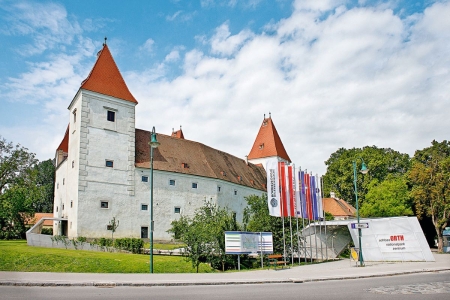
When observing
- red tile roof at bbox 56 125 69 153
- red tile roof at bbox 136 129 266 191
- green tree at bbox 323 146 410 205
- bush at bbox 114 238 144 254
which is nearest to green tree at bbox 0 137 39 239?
red tile roof at bbox 56 125 69 153

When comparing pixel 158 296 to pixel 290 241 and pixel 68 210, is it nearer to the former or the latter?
pixel 290 241

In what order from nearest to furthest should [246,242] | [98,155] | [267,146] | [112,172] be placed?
[246,242] → [98,155] → [112,172] → [267,146]

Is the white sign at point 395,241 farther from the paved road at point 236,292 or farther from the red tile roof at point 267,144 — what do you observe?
the red tile roof at point 267,144

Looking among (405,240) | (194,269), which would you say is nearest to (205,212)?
(194,269)

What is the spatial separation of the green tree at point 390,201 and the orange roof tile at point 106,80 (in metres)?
31.8

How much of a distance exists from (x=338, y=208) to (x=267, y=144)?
626 inches

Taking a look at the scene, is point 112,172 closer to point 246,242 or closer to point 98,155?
point 98,155

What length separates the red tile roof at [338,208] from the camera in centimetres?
6425

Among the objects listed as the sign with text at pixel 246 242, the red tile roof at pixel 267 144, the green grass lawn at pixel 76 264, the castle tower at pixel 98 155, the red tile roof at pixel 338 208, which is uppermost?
the red tile roof at pixel 267 144

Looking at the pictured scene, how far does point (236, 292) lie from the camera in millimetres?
11477

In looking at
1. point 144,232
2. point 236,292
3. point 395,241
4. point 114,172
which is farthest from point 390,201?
point 236,292

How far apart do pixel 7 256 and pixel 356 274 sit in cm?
1730

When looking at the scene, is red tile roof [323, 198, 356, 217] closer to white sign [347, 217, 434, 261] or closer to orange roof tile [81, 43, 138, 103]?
white sign [347, 217, 434, 261]

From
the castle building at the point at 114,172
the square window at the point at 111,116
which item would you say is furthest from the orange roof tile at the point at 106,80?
the square window at the point at 111,116
